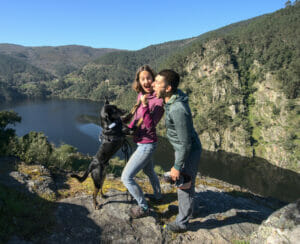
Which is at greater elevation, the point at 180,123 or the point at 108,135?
the point at 180,123

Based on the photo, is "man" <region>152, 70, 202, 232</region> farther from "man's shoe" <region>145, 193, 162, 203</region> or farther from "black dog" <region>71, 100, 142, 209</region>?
"man's shoe" <region>145, 193, 162, 203</region>

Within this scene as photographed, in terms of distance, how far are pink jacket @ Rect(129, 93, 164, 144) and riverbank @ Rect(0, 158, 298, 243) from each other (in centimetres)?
149

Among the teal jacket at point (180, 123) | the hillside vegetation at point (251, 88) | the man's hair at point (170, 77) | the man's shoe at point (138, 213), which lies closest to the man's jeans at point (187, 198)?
the teal jacket at point (180, 123)

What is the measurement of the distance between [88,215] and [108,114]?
1.84 metres

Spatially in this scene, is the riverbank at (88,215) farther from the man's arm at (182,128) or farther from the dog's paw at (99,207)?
the man's arm at (182,128)

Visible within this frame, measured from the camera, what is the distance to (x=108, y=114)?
11.0ft

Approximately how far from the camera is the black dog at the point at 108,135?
11.1ft

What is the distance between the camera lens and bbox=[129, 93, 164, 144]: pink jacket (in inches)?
128

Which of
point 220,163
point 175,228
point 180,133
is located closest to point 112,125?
point 180,133

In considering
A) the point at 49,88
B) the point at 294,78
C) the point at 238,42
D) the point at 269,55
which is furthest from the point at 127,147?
the point at 49,88

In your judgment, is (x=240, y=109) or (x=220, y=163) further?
(x=240, y=109)

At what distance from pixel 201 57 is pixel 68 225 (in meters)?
117

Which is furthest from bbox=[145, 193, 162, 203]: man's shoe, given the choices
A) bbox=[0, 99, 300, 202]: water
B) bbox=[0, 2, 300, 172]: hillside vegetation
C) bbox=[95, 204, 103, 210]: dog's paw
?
bbox=[0, 2, 300, 172]: hillside vegetation

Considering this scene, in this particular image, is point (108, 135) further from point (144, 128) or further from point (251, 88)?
point (251, 88)
